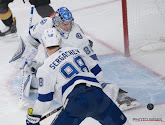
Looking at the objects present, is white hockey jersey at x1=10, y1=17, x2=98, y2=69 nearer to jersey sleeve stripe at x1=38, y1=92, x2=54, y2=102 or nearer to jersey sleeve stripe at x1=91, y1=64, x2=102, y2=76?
jersey sleeve stripe at x1=91, y1=64, x2=102, y2=76

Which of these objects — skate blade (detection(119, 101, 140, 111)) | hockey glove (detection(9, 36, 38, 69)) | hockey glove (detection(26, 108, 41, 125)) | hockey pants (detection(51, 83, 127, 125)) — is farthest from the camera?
hockey glove (detection(9, 36, 38, 69))

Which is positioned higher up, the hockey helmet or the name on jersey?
the hockey helmet

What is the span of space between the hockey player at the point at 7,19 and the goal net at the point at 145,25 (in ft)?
5.63

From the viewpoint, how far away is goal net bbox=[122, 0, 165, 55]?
16.3ft

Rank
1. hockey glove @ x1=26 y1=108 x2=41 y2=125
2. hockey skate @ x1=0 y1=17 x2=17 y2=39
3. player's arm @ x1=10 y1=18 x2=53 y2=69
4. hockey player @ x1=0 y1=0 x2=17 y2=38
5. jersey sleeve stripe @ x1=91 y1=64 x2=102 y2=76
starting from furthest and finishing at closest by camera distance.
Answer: hockey skate @ x1=0 y1=17 x2=17 y2=39
hockey player @ x1=0 y1=0 x2=17 y2=38
player's arm @ x1=10 y1=18 x2=53 y2=69
jersey sleeve stripe @ x1=91 y1=64 x2=102 y2=76
hockey glove @ x1=26 y1=108 x2=41 y2=125

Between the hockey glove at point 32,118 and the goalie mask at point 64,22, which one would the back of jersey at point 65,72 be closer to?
the hockey glove at point 32,118

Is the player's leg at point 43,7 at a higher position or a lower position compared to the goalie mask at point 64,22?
lower

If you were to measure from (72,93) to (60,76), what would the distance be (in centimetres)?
14

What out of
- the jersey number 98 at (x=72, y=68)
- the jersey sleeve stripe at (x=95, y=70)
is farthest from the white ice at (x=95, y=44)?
the jersey number 98 at (x=72, y=68)

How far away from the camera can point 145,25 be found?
5.49 metres

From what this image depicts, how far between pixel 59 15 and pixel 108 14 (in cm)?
327

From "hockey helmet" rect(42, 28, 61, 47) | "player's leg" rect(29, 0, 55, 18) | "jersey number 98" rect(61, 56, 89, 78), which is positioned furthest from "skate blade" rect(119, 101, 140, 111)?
"player's leg" rect(29, 0, 55, 18)

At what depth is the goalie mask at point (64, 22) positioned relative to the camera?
11.5 ft

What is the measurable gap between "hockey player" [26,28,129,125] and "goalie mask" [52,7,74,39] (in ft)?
2.85
